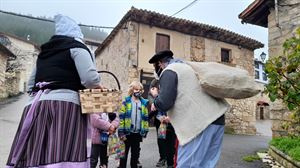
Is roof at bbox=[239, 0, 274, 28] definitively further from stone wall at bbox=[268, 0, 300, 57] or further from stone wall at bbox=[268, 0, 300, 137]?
stone wall at bbox=[268, 0, 300, 137]

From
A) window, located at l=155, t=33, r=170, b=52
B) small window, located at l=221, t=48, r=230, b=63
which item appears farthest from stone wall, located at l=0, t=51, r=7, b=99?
small window, located at l=221, t=48, r=230, b=63

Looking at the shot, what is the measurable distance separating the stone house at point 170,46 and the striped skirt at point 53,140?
36.6 ft

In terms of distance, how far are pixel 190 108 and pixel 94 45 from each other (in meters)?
27.9

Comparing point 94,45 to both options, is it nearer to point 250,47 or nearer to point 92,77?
point 250,47

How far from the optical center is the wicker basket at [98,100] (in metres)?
2.13

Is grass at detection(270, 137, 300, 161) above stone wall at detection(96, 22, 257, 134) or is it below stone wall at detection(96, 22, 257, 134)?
below

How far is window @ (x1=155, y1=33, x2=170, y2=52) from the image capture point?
46.6 ft

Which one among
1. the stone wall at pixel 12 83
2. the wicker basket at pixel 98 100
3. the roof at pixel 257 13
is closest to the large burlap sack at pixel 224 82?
the wicker basket at pixel 98 100

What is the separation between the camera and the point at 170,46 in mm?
14594

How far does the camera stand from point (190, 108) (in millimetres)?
2377

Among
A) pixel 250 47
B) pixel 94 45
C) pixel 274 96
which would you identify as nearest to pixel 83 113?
pixel 274 96

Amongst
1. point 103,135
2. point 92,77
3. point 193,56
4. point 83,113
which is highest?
point 193,56

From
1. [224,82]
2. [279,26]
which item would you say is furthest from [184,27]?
[224,82]

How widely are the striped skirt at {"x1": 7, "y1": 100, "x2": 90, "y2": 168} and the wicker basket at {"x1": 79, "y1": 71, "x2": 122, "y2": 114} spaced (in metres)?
0.11
